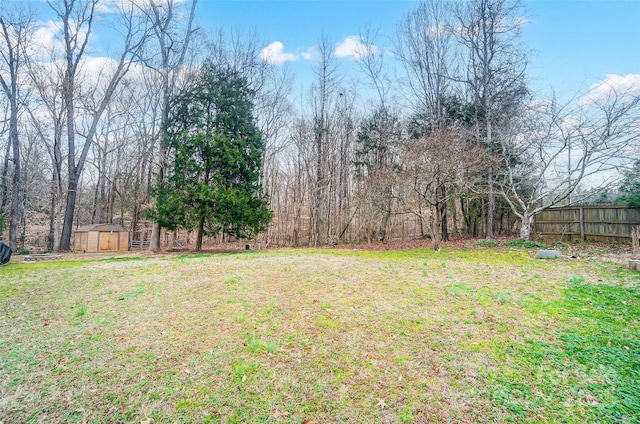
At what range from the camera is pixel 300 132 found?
18062 mm

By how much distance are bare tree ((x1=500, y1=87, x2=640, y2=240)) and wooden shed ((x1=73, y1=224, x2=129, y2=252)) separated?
20113 mm

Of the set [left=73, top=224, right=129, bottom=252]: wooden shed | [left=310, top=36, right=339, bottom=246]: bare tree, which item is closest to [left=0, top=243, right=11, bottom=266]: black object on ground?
[left=73, top=224, right=129, bottom=252]: wooden shed

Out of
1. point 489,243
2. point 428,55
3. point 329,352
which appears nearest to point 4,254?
point 329,352

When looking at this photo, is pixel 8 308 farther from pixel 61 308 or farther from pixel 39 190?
pixel 39 190

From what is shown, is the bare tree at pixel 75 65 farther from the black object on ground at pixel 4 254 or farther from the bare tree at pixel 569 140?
the bare tree at pixel 569 140

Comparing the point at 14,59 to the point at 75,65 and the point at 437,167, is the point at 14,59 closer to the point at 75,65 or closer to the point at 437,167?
the point at 75,65

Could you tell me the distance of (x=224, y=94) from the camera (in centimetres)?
1359

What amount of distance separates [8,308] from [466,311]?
683cm

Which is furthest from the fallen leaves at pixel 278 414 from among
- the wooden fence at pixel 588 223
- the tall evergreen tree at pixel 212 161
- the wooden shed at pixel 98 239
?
the wooden shed at pixel 98 239

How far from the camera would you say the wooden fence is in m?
9.62

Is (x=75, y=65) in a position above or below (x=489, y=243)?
above

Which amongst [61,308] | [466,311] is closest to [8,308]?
[61,308]

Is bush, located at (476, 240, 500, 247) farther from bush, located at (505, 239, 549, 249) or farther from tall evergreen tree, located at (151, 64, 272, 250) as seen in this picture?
tall evergreen tree, located at (151, 64, 272, 250)

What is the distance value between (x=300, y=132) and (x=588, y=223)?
14297 millimetres
